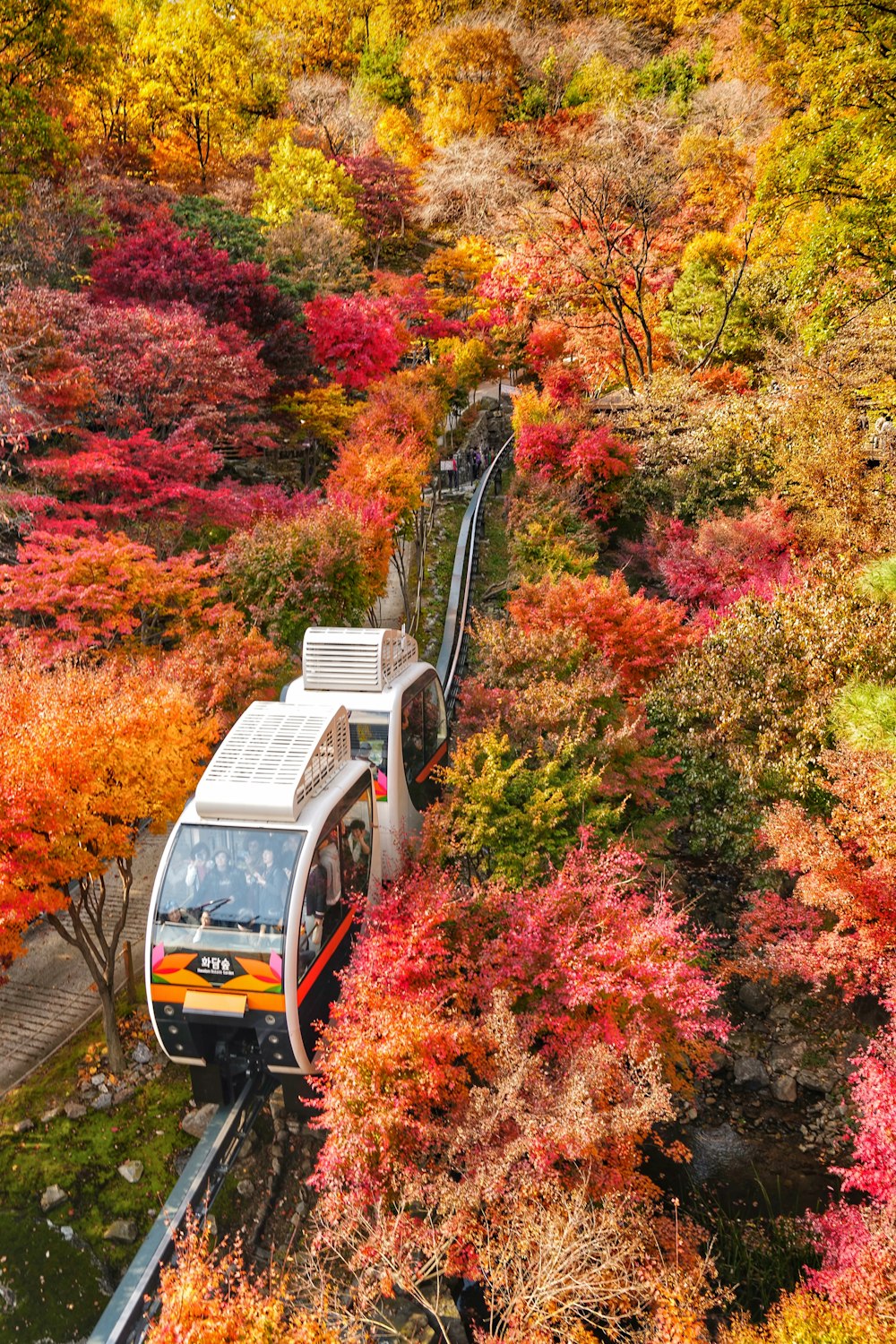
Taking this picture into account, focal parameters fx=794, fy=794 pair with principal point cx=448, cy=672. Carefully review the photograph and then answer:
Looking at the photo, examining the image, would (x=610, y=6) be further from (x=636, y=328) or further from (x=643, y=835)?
(x=643, y=835)

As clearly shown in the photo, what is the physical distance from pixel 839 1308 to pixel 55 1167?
26.7ft

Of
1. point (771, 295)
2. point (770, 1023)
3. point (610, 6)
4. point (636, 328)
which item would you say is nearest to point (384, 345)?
point (636, 328)

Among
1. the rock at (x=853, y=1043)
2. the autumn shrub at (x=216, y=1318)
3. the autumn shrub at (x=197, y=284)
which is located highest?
the autumn shrub at (x=197, y=284)

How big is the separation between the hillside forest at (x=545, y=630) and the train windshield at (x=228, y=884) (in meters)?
1.13

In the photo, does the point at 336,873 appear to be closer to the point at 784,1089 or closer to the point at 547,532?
the point at 784,1089

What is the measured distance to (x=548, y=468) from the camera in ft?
86.0

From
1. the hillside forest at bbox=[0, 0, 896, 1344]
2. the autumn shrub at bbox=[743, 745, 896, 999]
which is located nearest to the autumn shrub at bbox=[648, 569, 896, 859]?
the hillside forest at bbox=[0, 0, 896, 1344]

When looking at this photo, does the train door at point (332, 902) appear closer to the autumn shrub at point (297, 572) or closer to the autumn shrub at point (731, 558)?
the autumn shrub at point (297, 572)

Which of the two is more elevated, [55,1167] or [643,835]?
[643,835]

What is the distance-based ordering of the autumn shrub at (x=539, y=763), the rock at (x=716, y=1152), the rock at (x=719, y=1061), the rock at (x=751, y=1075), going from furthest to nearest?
the rock at (x=719, y=1061) < the rock at (x=751, y=1075) < the rock at (x=716, y=1152) < the autumn shrub at (x=539, y=763)

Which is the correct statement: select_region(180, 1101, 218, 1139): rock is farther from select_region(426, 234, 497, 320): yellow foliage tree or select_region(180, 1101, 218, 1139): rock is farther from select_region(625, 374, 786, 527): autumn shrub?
select_region(426, 234, 497, 320): yellow foliage tree

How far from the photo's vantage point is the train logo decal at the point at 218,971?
8.09 m

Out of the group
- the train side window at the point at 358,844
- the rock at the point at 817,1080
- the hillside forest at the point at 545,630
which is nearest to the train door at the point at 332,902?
the train side window at the point at 358,844

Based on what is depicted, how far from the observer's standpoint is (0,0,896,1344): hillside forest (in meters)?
7.54
